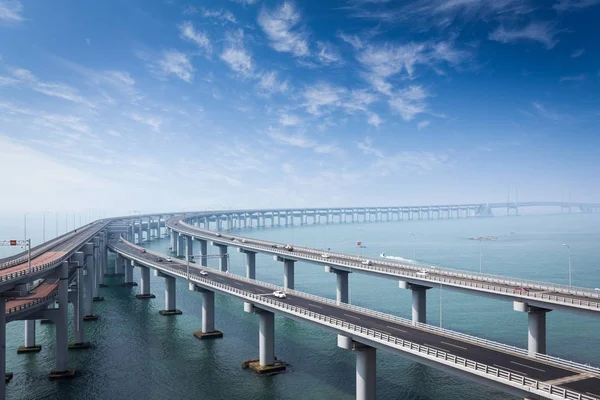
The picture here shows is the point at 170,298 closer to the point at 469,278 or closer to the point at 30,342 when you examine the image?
the point at 30,342

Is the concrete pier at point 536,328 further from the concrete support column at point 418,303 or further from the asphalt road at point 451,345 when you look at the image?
the concrete support column at point 418,303

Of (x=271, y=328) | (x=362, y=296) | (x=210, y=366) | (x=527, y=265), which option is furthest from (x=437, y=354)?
(x=527, y=265)

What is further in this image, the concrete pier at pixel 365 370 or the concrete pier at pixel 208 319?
the concrete pier at pixel 208 319

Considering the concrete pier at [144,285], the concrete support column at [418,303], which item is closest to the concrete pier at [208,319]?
the concrete support column at [418,303]

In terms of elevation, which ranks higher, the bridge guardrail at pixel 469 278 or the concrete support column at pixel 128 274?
the bridge guardrail at pixel 469 278

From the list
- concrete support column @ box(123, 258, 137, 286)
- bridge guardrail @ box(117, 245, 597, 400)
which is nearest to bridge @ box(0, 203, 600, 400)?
bridge guardrail @ box(117, 245, 597, 400)

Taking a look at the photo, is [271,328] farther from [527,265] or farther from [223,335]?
[527,265]
